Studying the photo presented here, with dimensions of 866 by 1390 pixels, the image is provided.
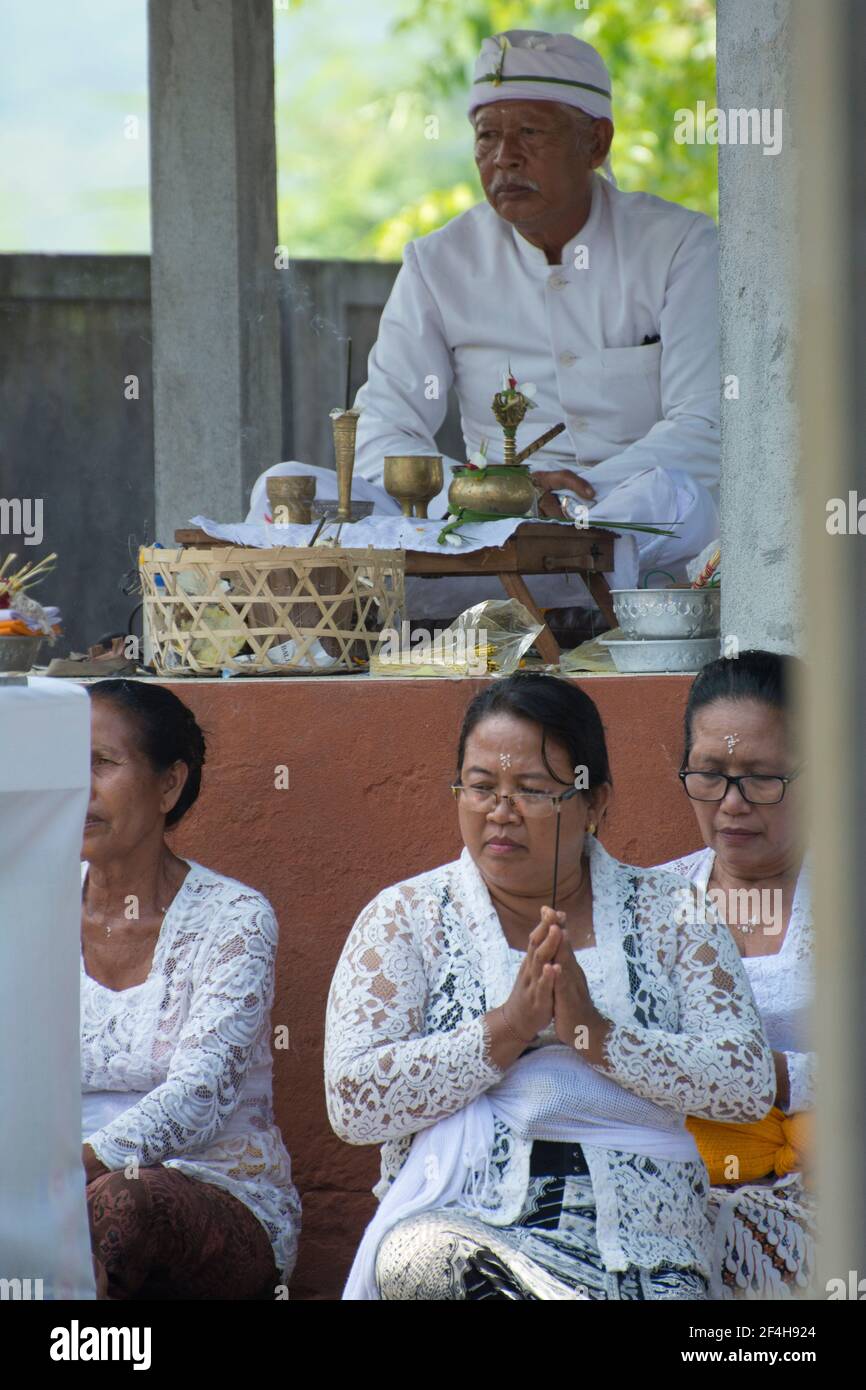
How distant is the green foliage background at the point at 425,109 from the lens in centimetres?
1179

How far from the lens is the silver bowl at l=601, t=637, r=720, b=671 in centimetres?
394

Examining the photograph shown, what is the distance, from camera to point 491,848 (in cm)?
294

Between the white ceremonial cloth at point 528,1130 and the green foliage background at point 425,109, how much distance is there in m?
5.97

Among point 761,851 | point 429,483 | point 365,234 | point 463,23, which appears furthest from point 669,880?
point 365,234

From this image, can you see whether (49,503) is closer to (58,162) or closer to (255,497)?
(255,497)

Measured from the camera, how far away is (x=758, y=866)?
323 centimetres

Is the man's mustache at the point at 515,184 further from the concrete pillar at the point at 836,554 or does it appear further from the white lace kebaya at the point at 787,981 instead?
the concrete pillar at the point at 836,554

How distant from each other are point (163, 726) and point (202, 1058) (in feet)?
2.30

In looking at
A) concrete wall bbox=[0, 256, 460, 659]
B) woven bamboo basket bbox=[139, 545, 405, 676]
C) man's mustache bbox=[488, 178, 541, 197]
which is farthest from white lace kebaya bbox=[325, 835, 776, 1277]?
concrete wall bbox=[0, 256, 460, 659]

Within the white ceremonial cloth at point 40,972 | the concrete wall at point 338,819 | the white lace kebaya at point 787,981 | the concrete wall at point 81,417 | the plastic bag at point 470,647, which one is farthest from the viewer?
the concrete wall at point 81,417

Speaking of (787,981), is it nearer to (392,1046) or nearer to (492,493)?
(392,1046)

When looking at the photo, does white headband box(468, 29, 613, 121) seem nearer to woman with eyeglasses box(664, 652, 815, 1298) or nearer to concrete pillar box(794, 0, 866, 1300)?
woman with eyeglasses box(664, 652, 815, 1298)

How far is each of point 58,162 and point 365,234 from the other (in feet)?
10.2

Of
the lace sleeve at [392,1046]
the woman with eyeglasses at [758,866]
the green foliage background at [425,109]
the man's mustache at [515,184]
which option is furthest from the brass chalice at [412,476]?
the green foliage background at [425,109]
